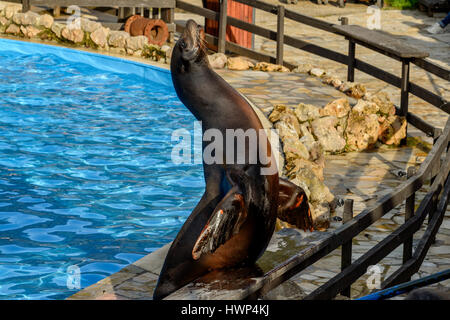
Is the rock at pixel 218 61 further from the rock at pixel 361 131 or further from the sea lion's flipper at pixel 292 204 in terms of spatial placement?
the sea lion's flipper at pixel 292 204

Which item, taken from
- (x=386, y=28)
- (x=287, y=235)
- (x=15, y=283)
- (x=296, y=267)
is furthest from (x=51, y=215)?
(x=386, y=28)

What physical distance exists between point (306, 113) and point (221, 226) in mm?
5419

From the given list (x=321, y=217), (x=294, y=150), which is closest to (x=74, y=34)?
(x=294, y=150)

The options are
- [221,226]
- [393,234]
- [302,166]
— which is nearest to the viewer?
[221,226]

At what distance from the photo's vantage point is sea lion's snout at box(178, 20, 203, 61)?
4.36 m

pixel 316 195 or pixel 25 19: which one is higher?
pixel 25 19

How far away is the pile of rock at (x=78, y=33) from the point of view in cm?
1312

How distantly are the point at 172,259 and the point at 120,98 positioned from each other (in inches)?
297

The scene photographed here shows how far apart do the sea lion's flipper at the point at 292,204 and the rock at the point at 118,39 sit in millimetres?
9143

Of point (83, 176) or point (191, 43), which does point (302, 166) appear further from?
point (191, 43)

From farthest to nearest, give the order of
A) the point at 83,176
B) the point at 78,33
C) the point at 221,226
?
1. the point at 78,33
2. the point at 83,176
3. the point at 221,226

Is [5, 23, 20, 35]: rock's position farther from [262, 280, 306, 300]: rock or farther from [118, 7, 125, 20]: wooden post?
[262, 280, 306, 300]: rock

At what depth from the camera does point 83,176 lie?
8.37 metres
